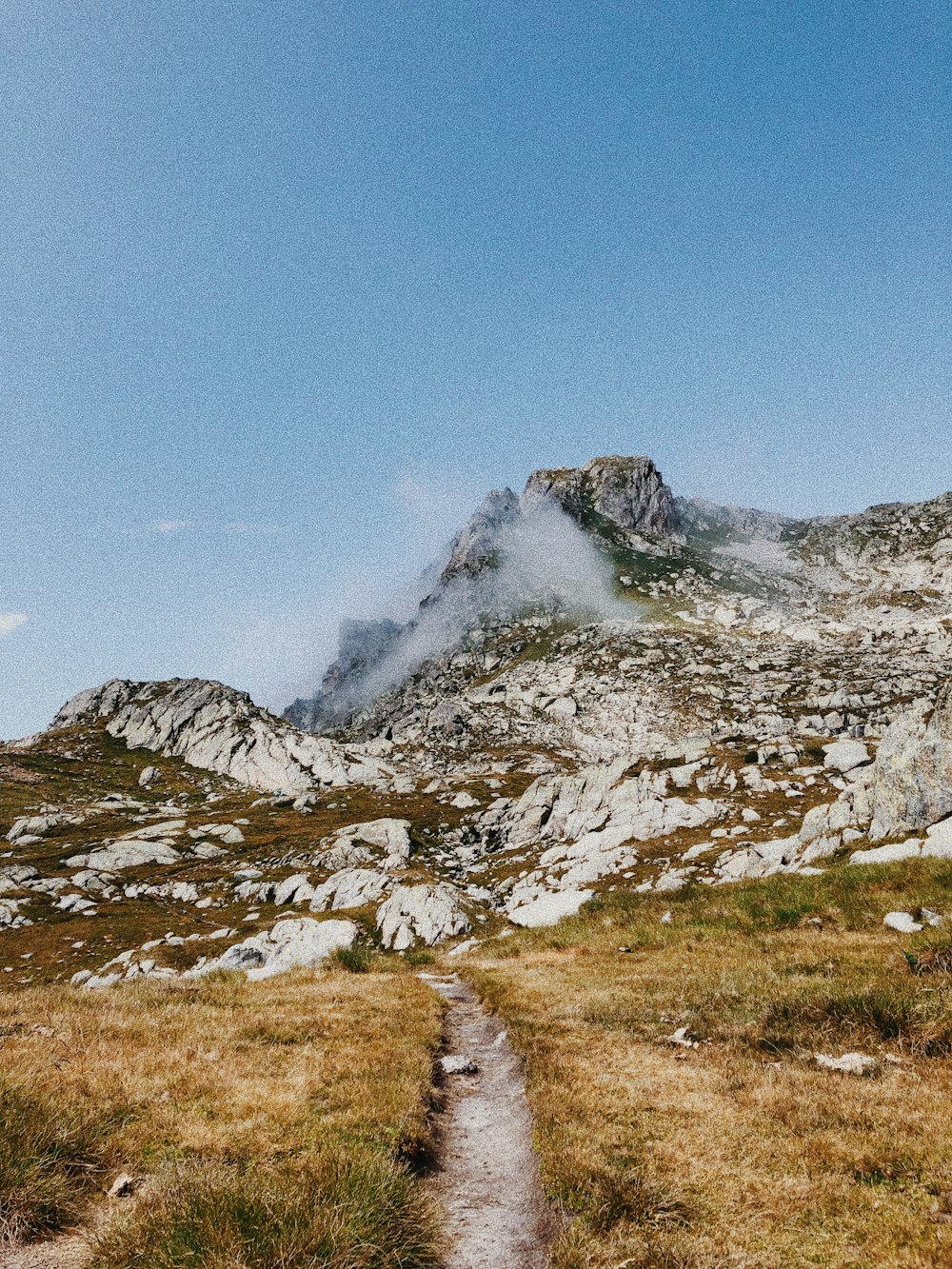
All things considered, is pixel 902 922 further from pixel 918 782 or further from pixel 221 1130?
pixel 221 1130

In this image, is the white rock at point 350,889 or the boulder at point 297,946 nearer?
the boulder at point 297,946

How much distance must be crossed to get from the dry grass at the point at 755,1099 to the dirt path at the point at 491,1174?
0.40 metres

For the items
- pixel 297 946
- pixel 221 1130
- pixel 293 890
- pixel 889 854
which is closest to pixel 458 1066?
pixel 221 1130

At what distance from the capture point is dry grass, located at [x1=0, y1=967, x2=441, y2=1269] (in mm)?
5375

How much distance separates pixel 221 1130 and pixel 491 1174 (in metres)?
3.60

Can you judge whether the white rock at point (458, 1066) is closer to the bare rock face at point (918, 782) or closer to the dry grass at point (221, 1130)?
the dry grass at point (221, 1130)

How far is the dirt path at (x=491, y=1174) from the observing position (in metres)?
6.33

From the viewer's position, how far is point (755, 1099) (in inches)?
333

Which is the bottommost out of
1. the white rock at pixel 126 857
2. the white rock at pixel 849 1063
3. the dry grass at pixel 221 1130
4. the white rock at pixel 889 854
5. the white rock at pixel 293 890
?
the white rock at pixel 293 890

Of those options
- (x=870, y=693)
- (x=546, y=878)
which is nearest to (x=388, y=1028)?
(x=546, y=878)

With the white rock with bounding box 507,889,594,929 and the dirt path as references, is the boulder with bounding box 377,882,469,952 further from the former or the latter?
the dirt path

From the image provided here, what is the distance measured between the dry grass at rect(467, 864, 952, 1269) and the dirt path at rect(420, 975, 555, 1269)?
1.31 ft

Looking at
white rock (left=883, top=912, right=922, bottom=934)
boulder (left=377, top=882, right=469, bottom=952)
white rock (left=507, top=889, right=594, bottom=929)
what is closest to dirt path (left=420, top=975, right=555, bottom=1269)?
white rock (left=883, top=912, right=922, bottom=934)

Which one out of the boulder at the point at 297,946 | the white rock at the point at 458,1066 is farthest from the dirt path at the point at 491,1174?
the boulder at the point at 297,946
